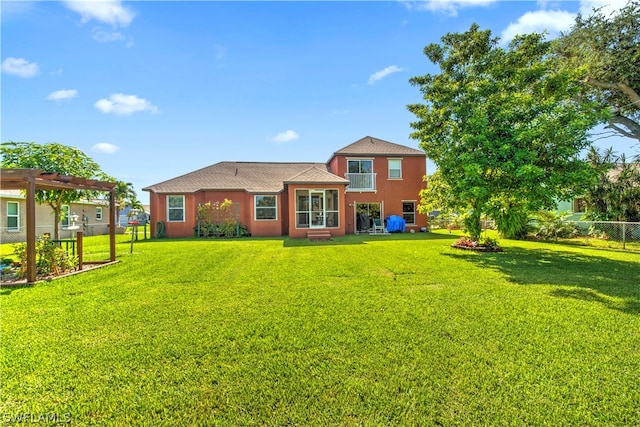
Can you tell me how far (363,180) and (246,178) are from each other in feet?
26.0

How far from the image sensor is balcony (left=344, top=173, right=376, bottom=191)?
18.8 m

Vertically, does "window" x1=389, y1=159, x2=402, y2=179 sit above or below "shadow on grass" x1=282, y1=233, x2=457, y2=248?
above

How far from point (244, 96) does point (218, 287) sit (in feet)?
38.2

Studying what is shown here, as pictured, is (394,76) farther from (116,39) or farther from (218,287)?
(218,287)

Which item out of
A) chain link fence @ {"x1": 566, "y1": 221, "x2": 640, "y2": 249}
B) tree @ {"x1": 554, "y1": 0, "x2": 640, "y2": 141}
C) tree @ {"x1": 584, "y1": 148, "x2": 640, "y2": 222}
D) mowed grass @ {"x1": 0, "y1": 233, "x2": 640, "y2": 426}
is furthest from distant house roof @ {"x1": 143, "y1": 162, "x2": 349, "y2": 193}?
tree @ {"x1": 554, "y1": 0, "x2": 640, "y2": 141}

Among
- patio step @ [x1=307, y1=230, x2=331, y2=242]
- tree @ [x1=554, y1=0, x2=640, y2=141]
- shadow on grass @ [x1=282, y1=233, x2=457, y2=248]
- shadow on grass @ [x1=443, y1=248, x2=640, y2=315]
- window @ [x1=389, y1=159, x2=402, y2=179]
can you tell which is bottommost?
shadow on grass @ [x1=443, y1=248, x2=640, y2=315]

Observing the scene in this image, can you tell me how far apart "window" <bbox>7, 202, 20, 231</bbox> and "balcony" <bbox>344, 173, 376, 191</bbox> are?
19.4 meters

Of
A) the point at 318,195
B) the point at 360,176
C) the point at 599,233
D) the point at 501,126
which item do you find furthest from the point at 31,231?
the point at 599,233

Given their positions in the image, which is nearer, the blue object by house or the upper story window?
the blue object by house

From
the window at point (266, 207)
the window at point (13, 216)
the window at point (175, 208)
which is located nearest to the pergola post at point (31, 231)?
the window at point (266, 207)

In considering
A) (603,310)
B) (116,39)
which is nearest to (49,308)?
(116,39)

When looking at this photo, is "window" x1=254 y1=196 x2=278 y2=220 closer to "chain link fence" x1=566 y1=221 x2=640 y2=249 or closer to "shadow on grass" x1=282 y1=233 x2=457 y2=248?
"shadow on grass" x1=282 y1=233 x2=457 y2=248

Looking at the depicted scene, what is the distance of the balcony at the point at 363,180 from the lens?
739 inches

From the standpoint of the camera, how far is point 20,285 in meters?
6.23
